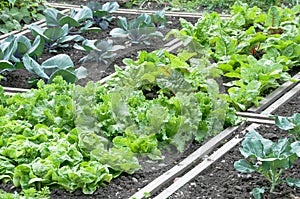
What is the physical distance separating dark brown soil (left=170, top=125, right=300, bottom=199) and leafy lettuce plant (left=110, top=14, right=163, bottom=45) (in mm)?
2428

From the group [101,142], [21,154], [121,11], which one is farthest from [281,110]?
[121,11]

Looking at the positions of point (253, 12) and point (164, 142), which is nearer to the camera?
point (164, 142)

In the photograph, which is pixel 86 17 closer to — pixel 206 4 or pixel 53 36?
pixel 53 36

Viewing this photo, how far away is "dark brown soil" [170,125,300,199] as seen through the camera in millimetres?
4027

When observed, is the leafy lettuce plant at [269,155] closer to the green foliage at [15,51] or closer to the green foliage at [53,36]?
the green foliage at [15,51]

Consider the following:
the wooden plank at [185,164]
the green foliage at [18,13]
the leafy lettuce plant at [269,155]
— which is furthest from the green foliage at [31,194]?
the green foliage at [18,13]

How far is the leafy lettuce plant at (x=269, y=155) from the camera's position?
3.88 metres

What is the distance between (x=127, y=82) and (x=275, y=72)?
3.88ft

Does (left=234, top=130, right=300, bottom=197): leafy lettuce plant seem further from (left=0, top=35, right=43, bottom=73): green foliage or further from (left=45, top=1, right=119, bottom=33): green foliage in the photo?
(left=45, top=1, right=119, bottom=33): green foliage

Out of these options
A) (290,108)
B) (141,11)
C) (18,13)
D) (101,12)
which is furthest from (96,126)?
(141,11)

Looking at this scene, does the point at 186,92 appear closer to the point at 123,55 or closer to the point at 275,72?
the point at 275,72

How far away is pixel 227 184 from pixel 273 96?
5.28ft

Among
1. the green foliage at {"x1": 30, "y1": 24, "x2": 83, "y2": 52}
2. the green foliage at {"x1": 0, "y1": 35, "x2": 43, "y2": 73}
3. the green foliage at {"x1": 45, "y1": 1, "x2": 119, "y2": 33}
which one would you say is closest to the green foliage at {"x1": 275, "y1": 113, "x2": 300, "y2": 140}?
the green foliage at {"x1": 0, "y1": 35, "x2": 43, "y2": 73}

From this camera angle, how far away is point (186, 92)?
5.32 meters
